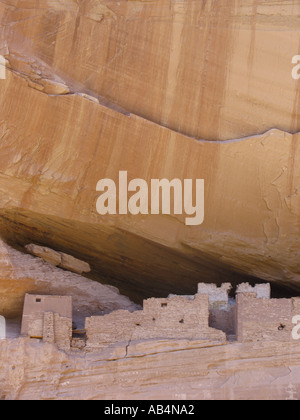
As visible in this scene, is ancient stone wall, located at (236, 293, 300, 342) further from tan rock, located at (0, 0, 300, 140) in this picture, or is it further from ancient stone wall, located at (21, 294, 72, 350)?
tan rock, located at (0, 0, 300, 140)

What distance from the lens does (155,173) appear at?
11617mm

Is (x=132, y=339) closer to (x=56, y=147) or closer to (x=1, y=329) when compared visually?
(x=1, y=329)

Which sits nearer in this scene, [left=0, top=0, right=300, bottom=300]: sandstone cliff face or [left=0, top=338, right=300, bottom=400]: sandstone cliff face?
[left=0, top=338, right=300, bottom=400]: sandstone cliff face

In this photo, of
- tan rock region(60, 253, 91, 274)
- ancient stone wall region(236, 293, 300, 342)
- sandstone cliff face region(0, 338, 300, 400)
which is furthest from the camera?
tan rock region(60, 253, 91, 274)

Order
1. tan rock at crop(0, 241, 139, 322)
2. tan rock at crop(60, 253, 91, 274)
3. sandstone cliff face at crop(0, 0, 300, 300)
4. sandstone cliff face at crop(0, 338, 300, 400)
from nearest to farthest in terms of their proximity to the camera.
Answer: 1. sandstone cliff face at crop(0, 338, 300, 400)
2. sandstone cliff face at crop(0, 0, 300, 300)
3. tan rock at crop(0, 241, 139, 322)
4. tan rock at crop(60, 253, 91, 274)

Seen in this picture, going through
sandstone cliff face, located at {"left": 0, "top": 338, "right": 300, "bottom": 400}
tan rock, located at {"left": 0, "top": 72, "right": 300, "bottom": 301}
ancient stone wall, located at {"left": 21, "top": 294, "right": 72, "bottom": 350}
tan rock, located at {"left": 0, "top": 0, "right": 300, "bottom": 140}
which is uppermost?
tan rock, located at {"left": 0, "top": 0, "right": 300, "bottom": 140}

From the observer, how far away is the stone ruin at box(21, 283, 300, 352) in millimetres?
11172

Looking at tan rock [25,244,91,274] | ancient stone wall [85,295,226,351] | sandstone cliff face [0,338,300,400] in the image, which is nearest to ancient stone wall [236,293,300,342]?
sandstone cliff face [0,338,300,400]

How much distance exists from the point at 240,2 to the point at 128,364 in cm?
456

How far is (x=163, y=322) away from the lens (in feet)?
37.0

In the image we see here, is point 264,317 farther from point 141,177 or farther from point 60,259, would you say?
point 60,259

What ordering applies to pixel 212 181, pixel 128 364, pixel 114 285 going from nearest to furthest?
pixel 128 364, pixel 212 181, pixel 114 285

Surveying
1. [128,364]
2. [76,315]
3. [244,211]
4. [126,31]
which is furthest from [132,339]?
[126,31]

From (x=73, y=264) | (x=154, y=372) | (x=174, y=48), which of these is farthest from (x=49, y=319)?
(x=174, y=48)
